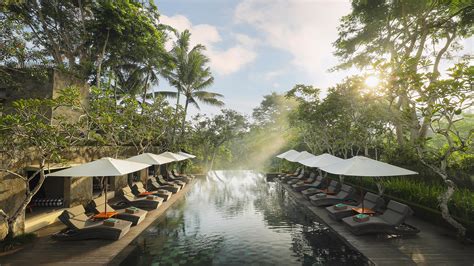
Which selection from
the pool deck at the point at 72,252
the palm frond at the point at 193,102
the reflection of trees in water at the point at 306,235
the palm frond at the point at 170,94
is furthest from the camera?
the palm frond at the point at 170,94

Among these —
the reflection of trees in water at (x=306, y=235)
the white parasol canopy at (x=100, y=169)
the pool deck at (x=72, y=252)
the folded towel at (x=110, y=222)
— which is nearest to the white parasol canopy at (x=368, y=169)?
the reflection of trees in water at (x=306, y=235)

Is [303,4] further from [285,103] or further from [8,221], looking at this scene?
[285,103]

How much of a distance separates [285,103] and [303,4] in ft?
126

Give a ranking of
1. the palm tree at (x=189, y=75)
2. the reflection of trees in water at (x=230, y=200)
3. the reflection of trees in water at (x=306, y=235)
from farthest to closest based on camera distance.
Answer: the palm tree at (x=189, y=75), the reflection of trees in water at (x=230, y=200), the reflection of trees in water at (x=306, y=235)

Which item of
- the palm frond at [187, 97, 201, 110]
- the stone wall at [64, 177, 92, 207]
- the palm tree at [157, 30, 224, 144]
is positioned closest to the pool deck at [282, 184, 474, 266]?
the stone wall at [64, 177, 92, 207]

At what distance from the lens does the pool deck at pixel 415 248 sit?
600 centimetres

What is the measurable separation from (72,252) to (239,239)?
15.3 feet

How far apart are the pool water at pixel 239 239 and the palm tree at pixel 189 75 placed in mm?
15389

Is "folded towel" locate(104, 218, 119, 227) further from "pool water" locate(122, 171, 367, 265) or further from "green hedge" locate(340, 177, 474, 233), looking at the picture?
"green hedge" locate(340, 177, 474, 233)

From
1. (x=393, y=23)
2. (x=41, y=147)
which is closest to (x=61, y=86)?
(x=41, y=147)

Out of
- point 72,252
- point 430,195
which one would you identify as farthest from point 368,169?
point 72,252

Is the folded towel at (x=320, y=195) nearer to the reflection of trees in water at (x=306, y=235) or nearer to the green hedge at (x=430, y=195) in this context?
the reflection of trees in water at (x=306, y=235)

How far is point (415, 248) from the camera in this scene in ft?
22.2

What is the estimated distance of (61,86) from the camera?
13.8 meters
